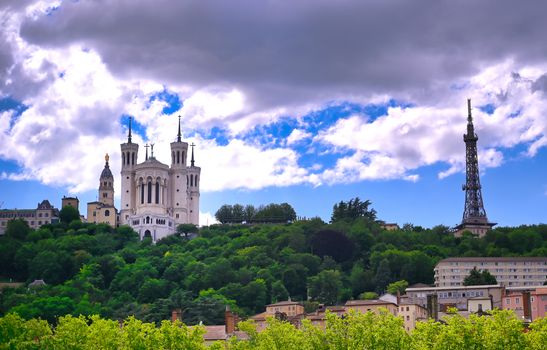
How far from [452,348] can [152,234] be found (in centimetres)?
9891

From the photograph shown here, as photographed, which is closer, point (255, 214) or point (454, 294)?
point (454, 294)

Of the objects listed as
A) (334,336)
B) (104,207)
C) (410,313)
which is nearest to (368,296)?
(410,313)

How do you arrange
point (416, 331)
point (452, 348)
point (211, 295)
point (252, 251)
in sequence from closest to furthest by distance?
point (452, 348), point (416, 331), point (211, 295), point (252, 251)

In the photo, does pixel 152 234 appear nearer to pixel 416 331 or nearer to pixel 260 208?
pixel 260 208

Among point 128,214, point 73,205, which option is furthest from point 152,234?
point 73,205

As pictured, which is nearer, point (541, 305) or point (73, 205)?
point (541, 305)

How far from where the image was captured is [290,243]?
136 m

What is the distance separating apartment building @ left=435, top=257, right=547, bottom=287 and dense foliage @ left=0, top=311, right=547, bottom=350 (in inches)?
2324

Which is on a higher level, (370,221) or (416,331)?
(370,221)

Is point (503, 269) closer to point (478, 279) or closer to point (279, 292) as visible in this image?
point (478, 279)

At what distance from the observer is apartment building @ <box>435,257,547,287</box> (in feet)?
397

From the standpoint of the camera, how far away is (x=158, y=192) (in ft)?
512

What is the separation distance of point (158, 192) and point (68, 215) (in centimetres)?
1334

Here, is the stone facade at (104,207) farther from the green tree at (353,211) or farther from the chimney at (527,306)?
the chimney at (527,306)
